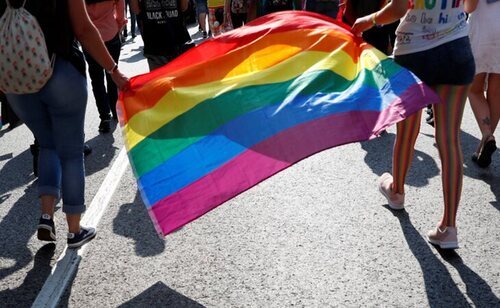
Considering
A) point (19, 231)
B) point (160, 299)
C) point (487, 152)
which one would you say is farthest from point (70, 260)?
point (487, 152)

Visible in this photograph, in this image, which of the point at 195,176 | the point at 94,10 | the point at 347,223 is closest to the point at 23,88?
the point at 195,176

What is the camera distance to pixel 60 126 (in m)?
3.63

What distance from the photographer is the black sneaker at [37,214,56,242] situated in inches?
150

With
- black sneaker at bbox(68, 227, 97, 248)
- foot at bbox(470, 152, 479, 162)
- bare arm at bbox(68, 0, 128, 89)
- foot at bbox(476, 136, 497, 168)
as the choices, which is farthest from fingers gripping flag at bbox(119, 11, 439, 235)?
foot at bbox(470, 152, 479, 162)

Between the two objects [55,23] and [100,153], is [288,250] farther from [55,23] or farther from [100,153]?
[100,153]

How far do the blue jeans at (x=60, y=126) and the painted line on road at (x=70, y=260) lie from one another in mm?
303

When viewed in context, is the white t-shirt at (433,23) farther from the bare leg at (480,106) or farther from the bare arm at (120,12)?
the bare arm at (120,12)

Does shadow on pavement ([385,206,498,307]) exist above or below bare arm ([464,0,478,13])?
below

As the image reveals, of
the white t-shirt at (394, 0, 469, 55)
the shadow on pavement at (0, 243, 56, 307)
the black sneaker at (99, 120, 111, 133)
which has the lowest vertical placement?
the black sneaker at (99, 120, 111, 133)

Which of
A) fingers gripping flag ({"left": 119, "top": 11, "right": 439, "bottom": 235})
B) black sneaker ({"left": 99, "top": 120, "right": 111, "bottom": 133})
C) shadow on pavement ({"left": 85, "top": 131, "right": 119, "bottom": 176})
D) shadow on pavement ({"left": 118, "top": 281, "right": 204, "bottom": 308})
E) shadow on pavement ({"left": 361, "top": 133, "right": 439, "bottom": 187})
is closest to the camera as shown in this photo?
fingers gripping flag ({"left": 119, "top": 11, "right": 439, "bottom": 235})

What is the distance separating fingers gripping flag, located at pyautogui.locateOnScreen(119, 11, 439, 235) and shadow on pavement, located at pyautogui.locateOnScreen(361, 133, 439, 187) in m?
1.61

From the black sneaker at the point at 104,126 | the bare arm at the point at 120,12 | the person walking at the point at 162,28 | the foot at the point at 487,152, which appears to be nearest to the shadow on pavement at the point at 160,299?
the person walking at the point at 162,28

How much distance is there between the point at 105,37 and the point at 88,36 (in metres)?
2.97

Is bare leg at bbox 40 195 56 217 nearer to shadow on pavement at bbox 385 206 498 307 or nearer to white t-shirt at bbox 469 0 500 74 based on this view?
shadow on pavement at bbox 385 206 498 307
